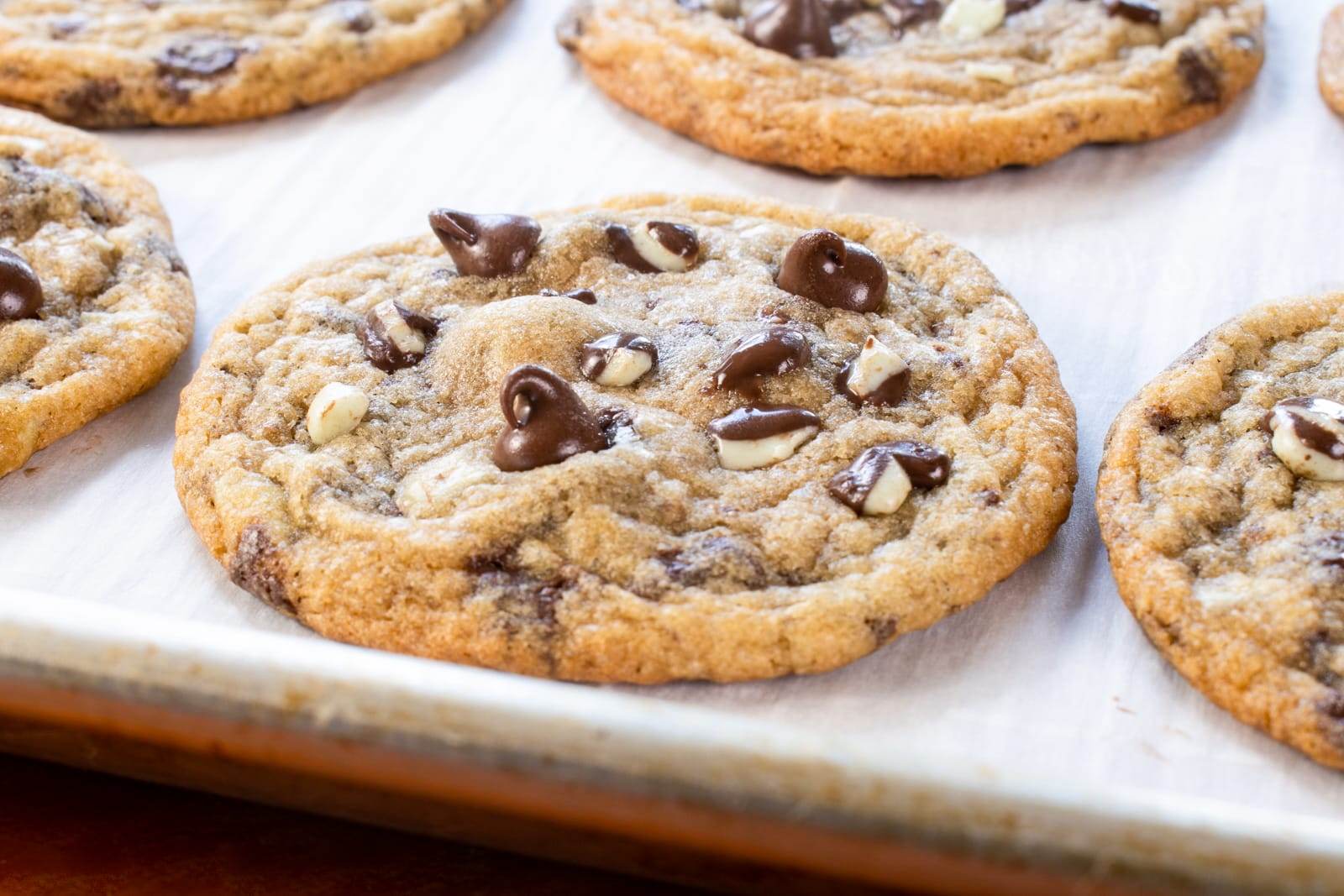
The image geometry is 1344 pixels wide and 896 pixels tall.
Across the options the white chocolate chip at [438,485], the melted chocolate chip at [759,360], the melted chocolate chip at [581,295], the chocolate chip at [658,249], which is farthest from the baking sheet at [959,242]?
the melted chocolate chip at [581,295]

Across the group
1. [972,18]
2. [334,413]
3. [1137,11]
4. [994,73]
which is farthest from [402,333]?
[1137,11]

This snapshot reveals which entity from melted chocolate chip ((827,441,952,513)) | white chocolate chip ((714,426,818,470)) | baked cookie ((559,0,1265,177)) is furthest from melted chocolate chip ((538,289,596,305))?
baked cookie ((559,0,1265,177))

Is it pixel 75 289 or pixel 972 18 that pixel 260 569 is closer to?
pixel 75 289

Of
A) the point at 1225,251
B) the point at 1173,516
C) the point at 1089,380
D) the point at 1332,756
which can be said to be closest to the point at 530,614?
the point at 1173,516

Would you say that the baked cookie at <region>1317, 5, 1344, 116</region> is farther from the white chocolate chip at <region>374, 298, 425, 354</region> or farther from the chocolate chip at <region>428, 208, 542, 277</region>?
the white chocolate chip at <region>374, 298, 425, 354</region>

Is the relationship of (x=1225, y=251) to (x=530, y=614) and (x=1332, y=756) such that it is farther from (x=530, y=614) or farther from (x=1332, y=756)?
(x=530, y=614)

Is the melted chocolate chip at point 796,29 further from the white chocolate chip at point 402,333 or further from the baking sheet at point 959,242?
the white chocolate chip at point 402,333
